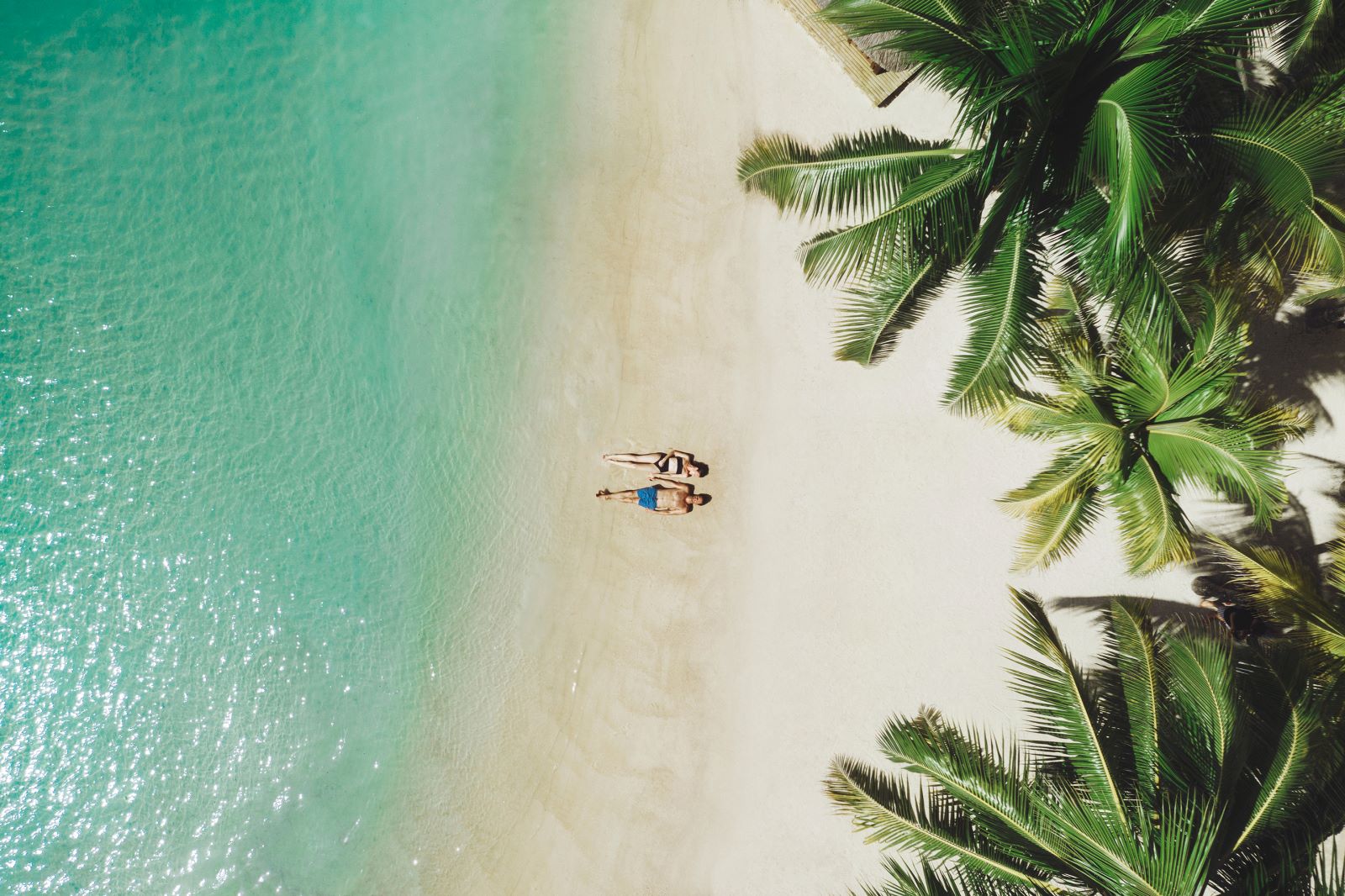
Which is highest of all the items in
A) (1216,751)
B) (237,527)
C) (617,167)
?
(617,167)

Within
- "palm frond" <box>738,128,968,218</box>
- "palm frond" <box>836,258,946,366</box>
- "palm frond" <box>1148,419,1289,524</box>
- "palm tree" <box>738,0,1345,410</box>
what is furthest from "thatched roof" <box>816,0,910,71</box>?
"palm frond" <box>1148,419,1289,524</box>

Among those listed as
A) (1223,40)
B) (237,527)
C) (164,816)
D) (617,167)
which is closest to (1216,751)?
(1223,40)

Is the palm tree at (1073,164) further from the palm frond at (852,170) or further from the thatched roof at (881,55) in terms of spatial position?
the thatched roof at (881,55)

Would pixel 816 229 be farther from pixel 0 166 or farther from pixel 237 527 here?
pixel 0 166

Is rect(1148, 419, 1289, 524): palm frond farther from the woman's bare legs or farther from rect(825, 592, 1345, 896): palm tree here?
the woman's bare legs

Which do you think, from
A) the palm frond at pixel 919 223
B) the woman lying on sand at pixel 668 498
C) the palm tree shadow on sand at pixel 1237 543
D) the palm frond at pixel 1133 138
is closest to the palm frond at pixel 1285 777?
the palm tree shadow on sand at pixel 1237 543

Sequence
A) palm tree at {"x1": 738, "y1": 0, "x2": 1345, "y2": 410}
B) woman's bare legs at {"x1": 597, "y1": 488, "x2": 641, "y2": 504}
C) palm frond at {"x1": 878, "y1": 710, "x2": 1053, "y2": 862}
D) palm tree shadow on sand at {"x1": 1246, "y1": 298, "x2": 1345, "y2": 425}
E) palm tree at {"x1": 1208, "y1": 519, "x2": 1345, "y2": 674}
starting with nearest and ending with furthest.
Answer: palm tree at {"x1": 738, "y1": 0, "x2": 1345, "y2": 410}
palm frond at {"x1": 878, "y1": 710, "x2": 1053, "y2": 862}
palm tree at {"x1": 1208, "y1": 519, "x2": 1345, "y2": 674}
palm tree shadow on sand at {"x1": 1246, "y1": 298, "x2": 1345, "y2": 425}
woman's bare legs at {"x1": 597, "y1": 488, "x2": 641, "y2": 504}

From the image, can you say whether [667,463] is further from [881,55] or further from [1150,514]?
[881,55]
